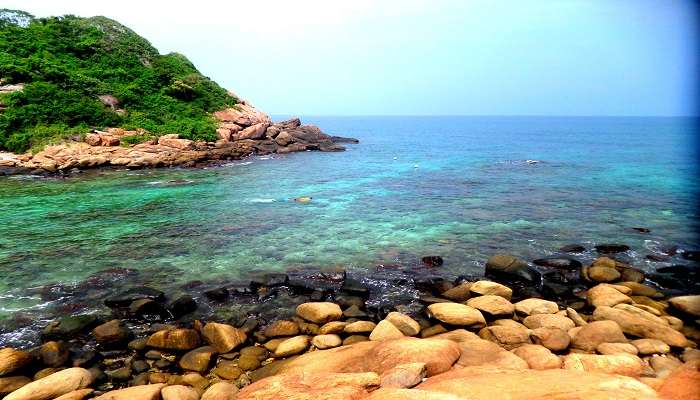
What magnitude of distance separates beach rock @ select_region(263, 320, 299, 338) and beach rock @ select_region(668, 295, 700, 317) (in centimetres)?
1031

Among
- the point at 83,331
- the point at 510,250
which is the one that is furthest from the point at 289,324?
the point at 510,250

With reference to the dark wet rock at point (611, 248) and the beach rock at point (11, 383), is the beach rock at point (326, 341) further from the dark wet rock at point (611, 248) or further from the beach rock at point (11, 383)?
the dark wet rock at point (611, 248)

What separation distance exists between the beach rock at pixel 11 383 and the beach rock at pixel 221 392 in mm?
3968

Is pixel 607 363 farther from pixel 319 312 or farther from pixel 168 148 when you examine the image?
pixel 168 148

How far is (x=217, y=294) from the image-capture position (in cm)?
1236

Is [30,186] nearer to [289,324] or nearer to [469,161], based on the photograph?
[289,324]

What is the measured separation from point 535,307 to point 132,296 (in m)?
11.7

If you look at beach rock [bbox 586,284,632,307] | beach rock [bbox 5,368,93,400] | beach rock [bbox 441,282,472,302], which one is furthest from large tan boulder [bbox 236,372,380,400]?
beach rock [bbox 586,284,632,307]

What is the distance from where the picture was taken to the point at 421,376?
22.8 feet

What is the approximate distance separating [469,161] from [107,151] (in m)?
41.8

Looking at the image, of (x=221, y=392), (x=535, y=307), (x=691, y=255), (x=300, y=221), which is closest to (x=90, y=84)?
A: (x=300, y=221)

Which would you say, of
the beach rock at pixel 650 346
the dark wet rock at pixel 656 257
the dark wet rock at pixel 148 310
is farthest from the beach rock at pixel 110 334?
the dark wet rock at pixel 656 257

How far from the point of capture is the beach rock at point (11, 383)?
775 centimetres

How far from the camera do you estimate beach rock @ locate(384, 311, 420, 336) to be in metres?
9.80
